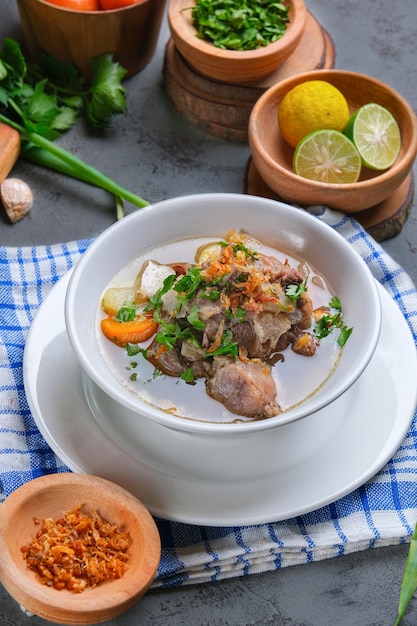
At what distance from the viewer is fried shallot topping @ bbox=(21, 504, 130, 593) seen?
2279mm

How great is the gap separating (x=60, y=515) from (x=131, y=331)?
2.11ft

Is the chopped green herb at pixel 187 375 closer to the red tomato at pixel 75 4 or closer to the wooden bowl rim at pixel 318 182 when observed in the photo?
the wooden bowl rim at pixel 318 182

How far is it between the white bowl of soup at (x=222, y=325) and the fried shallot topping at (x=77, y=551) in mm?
309

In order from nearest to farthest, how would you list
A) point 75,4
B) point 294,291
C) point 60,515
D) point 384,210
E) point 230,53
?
point 60,515, point 294,291, point 384,210, point 230,53, point 75,4

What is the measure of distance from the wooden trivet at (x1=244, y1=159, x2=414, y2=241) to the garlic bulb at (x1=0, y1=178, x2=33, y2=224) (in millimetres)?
1015

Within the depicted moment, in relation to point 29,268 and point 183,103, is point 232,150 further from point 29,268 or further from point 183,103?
point 29,268

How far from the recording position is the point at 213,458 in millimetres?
2613

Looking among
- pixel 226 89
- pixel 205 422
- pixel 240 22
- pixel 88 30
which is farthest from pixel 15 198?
pixel 205 422

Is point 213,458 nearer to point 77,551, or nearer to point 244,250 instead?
point 77,551

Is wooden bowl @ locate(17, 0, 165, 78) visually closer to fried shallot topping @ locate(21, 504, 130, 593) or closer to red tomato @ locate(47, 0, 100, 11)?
red tomato @ locate(47, 0, 100, 11)

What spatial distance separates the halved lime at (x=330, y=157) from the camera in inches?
139

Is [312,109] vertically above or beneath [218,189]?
above

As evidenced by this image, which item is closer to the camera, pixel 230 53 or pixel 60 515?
pixel 60 515

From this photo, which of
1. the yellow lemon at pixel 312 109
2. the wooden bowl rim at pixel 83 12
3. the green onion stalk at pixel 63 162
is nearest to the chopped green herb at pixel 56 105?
the green onion stalk at pixel 63 162
